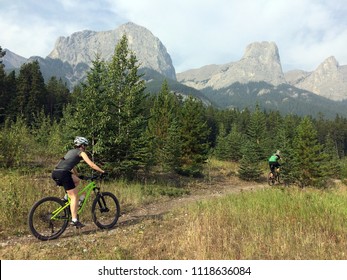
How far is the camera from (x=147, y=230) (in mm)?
8695

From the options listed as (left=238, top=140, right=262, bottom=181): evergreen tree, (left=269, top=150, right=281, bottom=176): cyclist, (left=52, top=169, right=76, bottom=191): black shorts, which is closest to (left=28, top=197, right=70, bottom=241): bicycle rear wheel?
(left=52, top=169, right=76, bottom=191): black shorts

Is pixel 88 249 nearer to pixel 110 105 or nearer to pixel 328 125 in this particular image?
pixel 110 105

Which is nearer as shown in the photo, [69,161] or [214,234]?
[214,234]

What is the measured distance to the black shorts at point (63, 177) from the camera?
7.79 meters

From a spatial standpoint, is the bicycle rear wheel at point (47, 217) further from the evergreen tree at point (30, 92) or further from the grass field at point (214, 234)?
the evergreen tree at point (30, 92)

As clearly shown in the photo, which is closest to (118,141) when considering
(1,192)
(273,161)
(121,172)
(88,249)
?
(121,172)

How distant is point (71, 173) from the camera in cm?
800

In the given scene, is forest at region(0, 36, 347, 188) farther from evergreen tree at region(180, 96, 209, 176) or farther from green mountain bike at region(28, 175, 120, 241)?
green mountain bike at region(28, 175, 120, 241)

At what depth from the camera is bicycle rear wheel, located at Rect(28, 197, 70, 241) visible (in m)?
7.73

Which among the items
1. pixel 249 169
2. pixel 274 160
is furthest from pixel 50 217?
pixel 249 169

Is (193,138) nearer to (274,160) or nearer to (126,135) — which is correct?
(274,160)

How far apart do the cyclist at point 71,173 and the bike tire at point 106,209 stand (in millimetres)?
909

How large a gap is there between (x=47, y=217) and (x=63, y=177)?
48.4 inches

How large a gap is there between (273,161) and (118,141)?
39.0 feet
